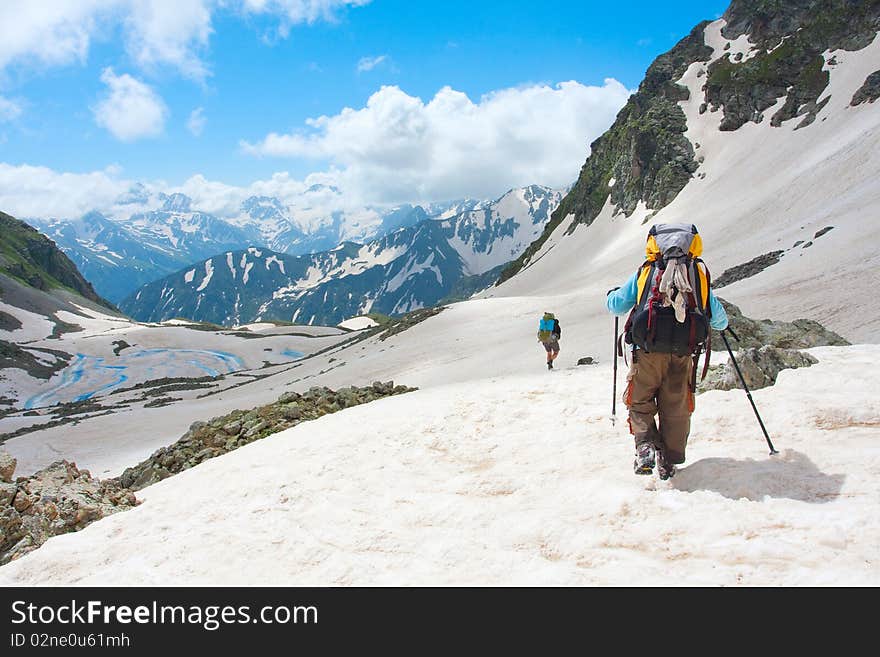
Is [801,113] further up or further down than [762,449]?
further up

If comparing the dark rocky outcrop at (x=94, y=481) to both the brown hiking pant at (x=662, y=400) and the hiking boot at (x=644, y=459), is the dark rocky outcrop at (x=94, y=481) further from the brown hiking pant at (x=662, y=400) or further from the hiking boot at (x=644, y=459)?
the brown hiking pant at (x=662, y=400)

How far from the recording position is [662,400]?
6.21m

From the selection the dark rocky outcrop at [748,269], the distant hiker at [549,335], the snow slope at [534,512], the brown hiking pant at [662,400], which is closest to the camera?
the snow slope at [534,512]

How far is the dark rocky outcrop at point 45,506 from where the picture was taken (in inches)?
283

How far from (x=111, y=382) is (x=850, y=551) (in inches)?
3517

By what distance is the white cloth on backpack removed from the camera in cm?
577

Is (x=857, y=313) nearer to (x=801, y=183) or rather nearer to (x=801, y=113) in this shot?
(x=801, y=183)

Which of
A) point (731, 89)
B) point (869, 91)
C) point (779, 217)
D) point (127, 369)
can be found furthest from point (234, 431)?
point (731, 89)

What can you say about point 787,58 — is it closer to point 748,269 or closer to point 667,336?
point 748,269

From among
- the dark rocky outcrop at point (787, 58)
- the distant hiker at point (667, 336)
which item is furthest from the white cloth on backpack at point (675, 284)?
the dark rocky outcrop at point (787, 58)
